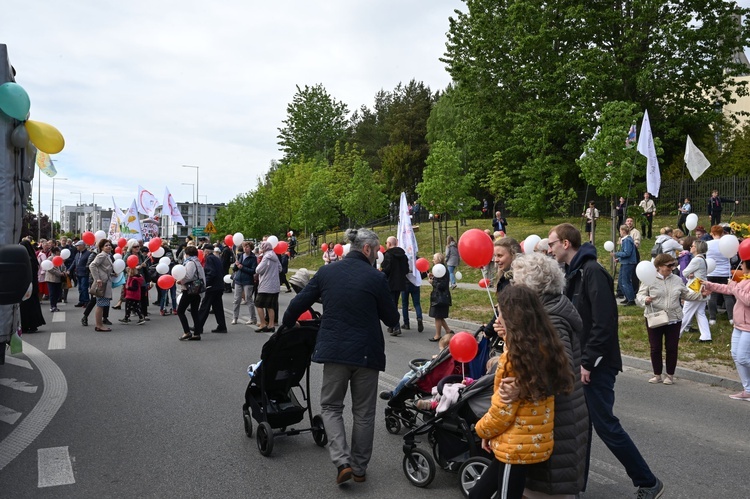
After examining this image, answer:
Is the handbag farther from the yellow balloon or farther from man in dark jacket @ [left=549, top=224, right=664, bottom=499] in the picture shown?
the yellow balloon

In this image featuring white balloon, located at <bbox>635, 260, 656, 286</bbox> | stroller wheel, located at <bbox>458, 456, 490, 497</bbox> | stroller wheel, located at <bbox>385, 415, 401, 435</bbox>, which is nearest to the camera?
stroller wheel, located at <bbox>458, 456, 490, 497</bbox>

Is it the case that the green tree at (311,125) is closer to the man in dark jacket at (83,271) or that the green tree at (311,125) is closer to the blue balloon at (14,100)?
the man in dark jacket at (83,271)

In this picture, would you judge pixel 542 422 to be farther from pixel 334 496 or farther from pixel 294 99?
pixel 294 99

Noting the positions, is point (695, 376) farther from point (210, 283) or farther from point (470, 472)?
point (210, 283)

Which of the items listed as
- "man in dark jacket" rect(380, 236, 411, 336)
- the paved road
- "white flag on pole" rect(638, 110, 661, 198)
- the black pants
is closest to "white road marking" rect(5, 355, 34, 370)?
the paved road

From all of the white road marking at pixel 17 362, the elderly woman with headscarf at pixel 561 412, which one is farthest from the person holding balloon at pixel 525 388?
the white road marking at pixel 17 362

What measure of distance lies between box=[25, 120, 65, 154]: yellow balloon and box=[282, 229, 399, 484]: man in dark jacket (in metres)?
3.09

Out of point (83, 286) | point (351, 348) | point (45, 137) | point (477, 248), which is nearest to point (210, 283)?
point (45, 137)

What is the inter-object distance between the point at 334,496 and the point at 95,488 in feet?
6.11

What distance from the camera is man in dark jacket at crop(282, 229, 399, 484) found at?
4457 millimetres

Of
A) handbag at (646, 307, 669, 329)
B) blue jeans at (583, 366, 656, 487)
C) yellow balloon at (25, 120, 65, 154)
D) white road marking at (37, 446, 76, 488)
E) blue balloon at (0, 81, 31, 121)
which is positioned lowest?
white road marking at (37, 446, 76, 488)

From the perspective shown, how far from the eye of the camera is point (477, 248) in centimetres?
591

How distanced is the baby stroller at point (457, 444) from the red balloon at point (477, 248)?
157cm

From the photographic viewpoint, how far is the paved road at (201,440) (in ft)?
14.8
